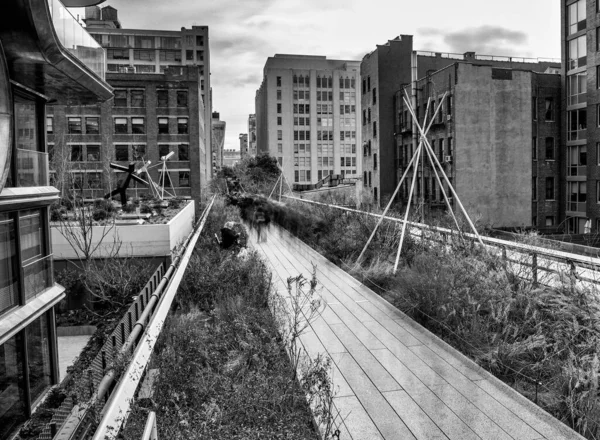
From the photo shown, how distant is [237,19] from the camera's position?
21844mm

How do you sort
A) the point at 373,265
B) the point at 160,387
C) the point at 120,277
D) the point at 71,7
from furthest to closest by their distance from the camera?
the point at 71,7 → the point at 120,277 → the point at 373,265 → the point at 160,387

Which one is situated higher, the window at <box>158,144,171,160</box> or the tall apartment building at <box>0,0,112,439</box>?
the window at <box>158,144,171,160</box>

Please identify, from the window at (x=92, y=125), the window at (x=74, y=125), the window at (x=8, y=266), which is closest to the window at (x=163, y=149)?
the window at (x=92, y=125)

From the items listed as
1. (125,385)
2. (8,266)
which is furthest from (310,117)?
(125,385)

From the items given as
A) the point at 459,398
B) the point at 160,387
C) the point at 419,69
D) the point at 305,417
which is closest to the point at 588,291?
the point at 459,398

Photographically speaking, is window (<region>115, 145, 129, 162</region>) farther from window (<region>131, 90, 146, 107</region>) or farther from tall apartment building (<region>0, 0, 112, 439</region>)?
tall apartment building (<region>0, 0, 112, 439</region>)

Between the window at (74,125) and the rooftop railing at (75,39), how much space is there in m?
44.4

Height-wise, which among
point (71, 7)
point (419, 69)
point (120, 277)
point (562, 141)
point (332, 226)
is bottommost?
point (120, 277)

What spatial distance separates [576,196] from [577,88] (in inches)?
322

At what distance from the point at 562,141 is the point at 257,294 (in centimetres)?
4029

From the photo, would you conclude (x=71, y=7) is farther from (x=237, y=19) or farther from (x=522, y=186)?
(x=522, y=186)

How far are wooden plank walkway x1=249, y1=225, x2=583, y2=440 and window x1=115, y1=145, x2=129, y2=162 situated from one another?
166ft

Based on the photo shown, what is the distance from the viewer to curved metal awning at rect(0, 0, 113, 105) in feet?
32.3

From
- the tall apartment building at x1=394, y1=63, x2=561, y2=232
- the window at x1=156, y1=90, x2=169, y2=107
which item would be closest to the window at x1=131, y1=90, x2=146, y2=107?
the window at x1=156, y1=90, x2=169, y2=107
